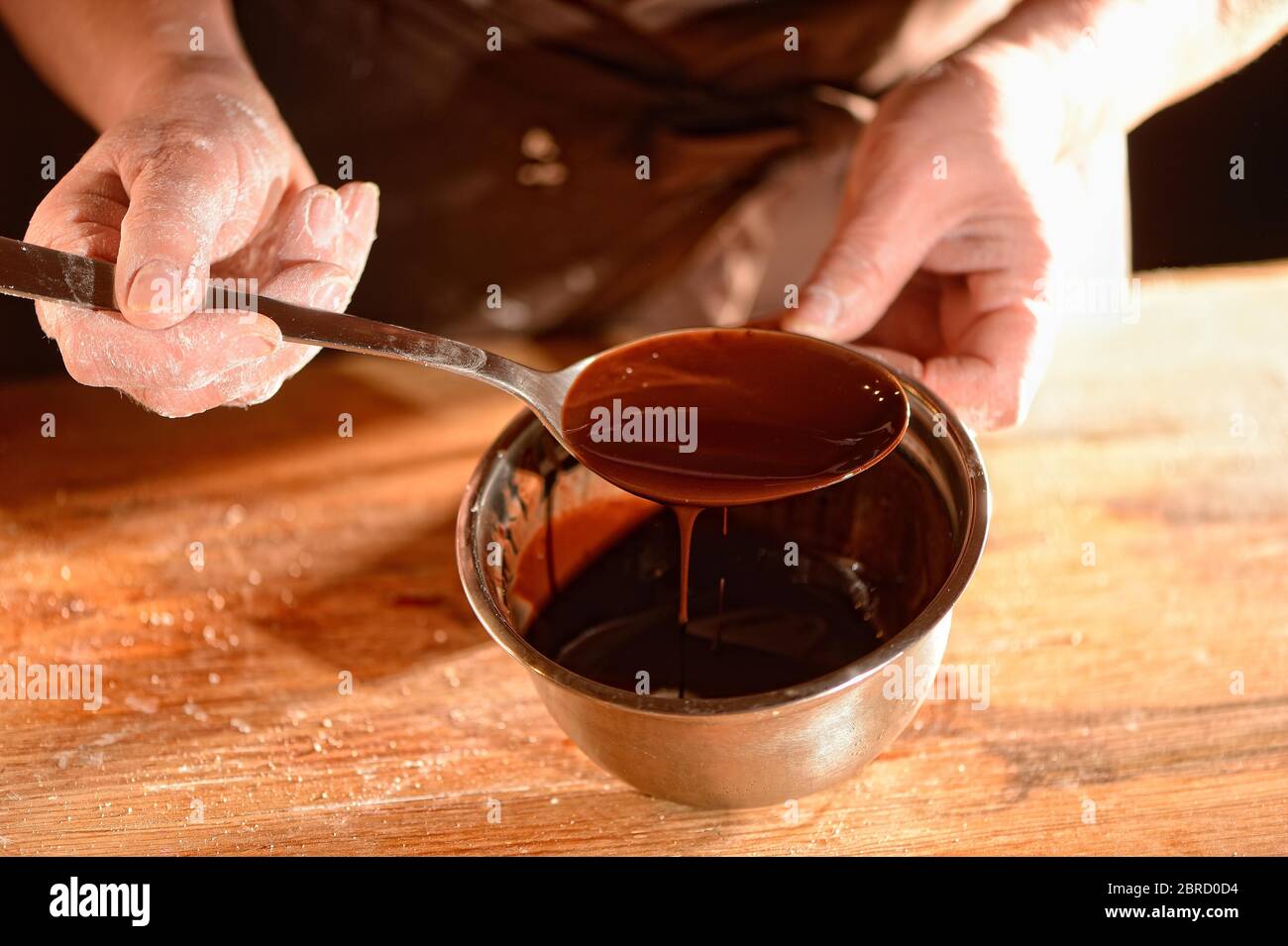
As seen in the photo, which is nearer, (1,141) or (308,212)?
(308,212)

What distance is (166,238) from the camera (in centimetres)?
90

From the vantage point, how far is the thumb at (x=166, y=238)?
87 cm

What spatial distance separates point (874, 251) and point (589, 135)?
1.95 ft

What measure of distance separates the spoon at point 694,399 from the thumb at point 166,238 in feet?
0.11

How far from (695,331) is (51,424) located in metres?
0.97

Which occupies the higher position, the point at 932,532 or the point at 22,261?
the point at 22,261

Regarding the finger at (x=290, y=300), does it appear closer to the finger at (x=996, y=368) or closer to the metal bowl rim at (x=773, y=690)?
the metal bowl rim at (x=773, y=690)

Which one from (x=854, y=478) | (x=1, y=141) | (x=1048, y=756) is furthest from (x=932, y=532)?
(x=1, y=141)

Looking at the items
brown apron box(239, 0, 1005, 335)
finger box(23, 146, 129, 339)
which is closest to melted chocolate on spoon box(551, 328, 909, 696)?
finger box(23, 146, 129, 339)

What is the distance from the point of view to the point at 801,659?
1.02 meters

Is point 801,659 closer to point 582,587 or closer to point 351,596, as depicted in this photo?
point 582,587

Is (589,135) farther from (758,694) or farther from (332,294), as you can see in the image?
(758,694)

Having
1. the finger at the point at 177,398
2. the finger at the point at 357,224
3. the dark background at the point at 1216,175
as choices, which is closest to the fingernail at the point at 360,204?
the finger at the point at 357,224

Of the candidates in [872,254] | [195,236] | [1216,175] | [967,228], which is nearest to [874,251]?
[872,254]
